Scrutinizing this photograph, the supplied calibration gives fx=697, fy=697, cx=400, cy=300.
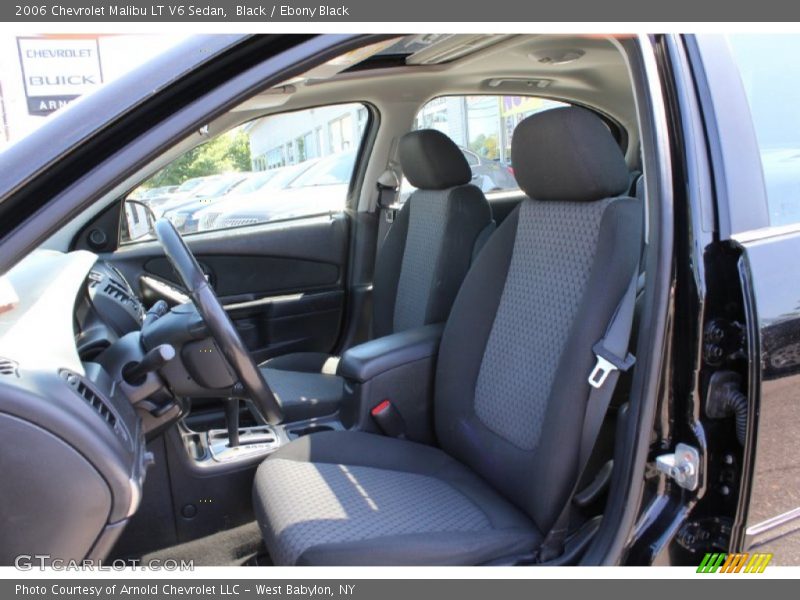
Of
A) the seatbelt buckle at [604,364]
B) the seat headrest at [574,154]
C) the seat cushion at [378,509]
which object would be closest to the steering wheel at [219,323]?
the seat cushion at [378,509]

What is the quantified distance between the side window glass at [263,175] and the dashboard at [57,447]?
1518mm

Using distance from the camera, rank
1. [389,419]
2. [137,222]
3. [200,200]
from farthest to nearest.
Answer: [200,200] → [137,222] → [389,419]

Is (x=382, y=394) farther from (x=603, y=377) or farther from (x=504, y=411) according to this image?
(x=603, y=377)

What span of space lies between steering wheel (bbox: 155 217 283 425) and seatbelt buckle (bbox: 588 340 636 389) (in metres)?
0.71

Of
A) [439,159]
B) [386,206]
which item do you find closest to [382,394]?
[439,159]

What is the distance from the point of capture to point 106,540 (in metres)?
1.14

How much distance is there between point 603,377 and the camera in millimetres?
1413

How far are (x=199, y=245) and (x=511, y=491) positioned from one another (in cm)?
195

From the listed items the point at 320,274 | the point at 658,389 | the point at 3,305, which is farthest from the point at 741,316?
the point at 320,274

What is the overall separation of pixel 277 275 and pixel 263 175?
0.46 metres

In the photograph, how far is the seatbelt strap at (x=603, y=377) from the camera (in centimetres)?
141

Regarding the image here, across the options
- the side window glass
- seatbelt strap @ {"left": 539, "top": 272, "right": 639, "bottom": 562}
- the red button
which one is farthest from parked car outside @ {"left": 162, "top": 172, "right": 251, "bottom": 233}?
seatbelt strap @ {"left": 539, "top": 272, "right": 639, "bottom": 562}

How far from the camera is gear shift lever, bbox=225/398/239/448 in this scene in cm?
192

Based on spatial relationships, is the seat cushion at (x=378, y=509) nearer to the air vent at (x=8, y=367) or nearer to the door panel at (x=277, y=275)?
the air vent at (x=8, y=367)
